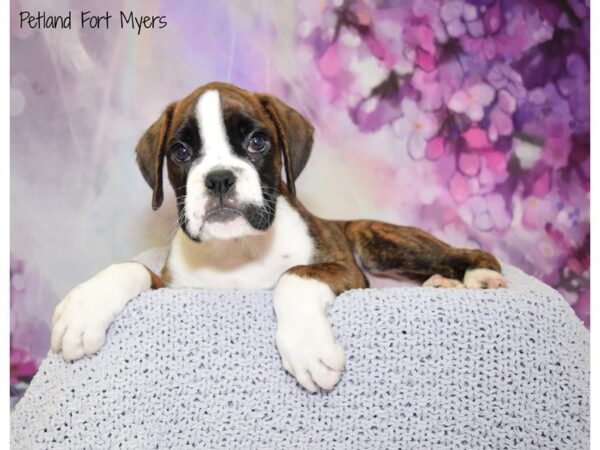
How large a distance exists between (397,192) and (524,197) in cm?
89

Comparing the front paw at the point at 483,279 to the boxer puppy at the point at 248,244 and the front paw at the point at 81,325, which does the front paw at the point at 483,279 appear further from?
the front paw at the point at 81,325

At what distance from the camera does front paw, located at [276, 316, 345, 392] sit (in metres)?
2.09

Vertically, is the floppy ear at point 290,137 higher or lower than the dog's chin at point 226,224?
higher

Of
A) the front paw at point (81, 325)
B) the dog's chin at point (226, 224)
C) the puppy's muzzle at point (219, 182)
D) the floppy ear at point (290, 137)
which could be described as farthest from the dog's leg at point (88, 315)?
the floppy ear at point (290, 137)

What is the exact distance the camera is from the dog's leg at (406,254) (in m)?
3.42

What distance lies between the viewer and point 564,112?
4.29m

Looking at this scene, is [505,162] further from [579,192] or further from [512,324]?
[512,324]

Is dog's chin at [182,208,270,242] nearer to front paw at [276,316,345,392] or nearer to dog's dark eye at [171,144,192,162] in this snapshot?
dog's dark eye at [171,144,192,162]

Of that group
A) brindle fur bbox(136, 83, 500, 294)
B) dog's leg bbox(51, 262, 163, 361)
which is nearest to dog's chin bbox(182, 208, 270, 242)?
brindle fur bbox(136, 83, 500, 294)

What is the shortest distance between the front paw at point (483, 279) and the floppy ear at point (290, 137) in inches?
39.1

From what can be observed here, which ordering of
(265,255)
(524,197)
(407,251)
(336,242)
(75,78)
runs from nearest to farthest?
(265,255) < (336,242) < (407,251) < (75,78) < (524,197)

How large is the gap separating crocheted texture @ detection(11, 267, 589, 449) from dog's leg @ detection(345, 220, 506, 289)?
43.5 inches

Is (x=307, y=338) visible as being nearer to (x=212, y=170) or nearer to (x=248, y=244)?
(x=212, y=170)

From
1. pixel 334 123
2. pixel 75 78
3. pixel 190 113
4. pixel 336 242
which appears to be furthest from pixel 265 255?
pixel 75 78
